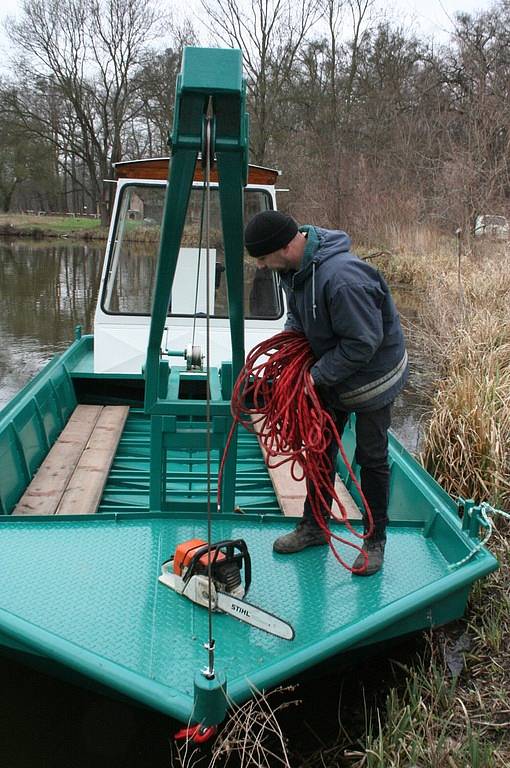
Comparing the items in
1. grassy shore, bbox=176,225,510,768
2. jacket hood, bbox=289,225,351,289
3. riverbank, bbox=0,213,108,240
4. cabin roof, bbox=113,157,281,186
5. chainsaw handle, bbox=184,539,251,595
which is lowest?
grassy shore, bbox=176,225,510,768

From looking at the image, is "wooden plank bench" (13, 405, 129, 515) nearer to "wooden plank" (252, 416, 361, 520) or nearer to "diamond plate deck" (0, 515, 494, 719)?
"diamond plate deck" (0, 515, 494, 719)

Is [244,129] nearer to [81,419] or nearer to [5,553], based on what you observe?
[5,553]

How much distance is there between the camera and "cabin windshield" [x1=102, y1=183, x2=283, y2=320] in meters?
5.66

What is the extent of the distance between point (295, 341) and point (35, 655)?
1631 mm

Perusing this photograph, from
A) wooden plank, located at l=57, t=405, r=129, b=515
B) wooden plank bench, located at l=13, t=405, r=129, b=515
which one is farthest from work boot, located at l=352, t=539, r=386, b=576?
wooden plank bench, located at l=13, t=405, r=129, b=515

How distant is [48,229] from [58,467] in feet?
118

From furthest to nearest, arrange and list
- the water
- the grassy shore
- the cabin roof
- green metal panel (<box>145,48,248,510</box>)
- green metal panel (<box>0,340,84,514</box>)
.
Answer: the cabin roof → green metal panel (<box>0,340,84,514</box>) → the water → the grassy shore → green metal panel (<box>145,48,248,510</box>)

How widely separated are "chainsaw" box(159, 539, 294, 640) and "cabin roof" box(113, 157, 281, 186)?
3382 mm

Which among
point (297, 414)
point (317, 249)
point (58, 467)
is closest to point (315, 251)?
point (317, 249)

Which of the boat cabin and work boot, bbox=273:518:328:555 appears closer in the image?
work boot, bbox=273:518:328:555

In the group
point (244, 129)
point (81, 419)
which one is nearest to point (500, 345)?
point (81, 419)

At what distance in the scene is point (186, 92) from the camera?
2.32 meters

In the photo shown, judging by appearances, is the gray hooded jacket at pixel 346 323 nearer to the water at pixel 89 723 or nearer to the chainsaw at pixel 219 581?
the chainsaw at pixel 219 581

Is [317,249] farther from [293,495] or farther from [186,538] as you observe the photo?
[293,495]
